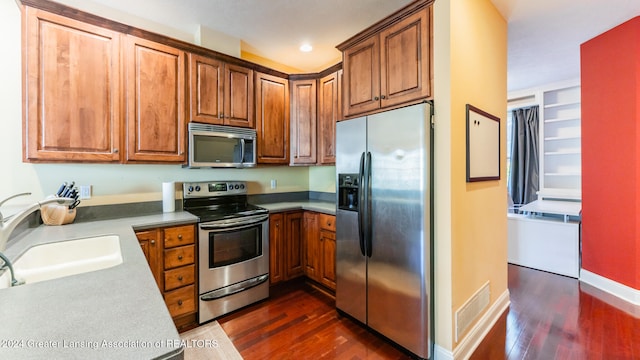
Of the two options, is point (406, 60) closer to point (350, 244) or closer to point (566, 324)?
point (350, 244)

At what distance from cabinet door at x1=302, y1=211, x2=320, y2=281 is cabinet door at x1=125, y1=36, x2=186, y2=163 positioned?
1.45 meters

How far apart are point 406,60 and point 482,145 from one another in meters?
0.92

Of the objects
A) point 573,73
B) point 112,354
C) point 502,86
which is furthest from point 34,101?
point 573,73

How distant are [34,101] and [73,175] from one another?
2.11 feet

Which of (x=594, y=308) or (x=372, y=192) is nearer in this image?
(x=372, y=192)

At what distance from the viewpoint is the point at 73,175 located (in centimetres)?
221

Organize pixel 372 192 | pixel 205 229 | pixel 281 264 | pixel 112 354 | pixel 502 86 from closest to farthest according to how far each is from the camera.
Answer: pixel 112 354, pixel 372 192, pixel 205 229, pixel 502 86, pixel 281 264

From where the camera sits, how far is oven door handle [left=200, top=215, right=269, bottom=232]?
7.61 feet

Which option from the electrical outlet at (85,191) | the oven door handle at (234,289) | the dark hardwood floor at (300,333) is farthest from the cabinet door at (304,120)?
the electrical outlet at (85,191)

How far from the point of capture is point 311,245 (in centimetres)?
298

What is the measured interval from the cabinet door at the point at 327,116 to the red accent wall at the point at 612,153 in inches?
114

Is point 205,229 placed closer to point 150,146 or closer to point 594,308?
point 150,146

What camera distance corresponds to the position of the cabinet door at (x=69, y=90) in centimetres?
184

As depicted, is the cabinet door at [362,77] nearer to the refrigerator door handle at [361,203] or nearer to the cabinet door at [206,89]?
the refrigerator door handle at [361,203]
